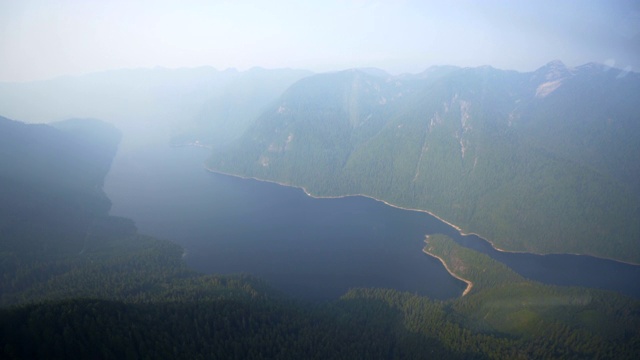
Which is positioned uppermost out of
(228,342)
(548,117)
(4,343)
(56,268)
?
(548,117)

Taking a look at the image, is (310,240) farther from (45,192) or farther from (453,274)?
(45,192)

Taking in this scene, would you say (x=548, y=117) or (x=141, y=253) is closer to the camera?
(x=141, y=253)

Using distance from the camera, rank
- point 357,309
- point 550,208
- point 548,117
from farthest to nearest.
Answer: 1. point 548,117
2. point 550,208
3. point 357,309

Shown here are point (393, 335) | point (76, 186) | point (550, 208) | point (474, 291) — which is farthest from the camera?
point (76, 186)

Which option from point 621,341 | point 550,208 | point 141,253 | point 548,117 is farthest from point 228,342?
point 548,117

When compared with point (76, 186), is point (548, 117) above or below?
above

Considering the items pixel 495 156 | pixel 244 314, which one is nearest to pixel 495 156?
pixel 495 156

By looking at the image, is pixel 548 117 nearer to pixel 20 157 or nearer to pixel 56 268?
pixel 56 268
